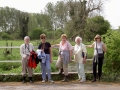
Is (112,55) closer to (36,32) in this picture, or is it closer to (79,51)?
(79,51)

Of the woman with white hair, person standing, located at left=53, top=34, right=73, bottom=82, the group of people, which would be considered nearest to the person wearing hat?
the group of people

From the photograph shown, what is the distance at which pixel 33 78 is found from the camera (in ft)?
30.1

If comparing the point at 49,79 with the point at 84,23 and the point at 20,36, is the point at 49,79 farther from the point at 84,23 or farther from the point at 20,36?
the point at 20,36

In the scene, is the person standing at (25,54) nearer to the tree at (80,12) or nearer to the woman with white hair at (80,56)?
the woman with white hair at (80,56)

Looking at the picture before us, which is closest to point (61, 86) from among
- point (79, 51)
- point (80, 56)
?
point (80, 56)

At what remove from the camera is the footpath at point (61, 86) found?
8.01 metres

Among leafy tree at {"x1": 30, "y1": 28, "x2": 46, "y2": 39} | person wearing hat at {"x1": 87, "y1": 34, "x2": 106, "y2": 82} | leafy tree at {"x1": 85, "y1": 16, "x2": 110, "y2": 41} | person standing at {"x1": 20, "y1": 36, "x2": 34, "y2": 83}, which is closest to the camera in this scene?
person standing at {"x1": 20, "y1": 36, "x2": 34, "y2": 83}

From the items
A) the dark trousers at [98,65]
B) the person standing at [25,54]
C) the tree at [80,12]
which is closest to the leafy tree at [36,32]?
the tree at [80,12]

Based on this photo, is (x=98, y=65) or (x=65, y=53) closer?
(x=65, y=53)

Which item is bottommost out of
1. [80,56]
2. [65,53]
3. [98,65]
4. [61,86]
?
[61,86]

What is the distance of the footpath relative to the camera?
8012 millimetres

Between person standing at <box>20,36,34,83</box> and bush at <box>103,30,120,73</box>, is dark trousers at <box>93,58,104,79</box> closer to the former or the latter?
bush at <box>103,30,120,73</box>

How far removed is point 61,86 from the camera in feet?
27.2

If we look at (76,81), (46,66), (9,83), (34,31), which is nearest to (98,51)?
(76,81)
